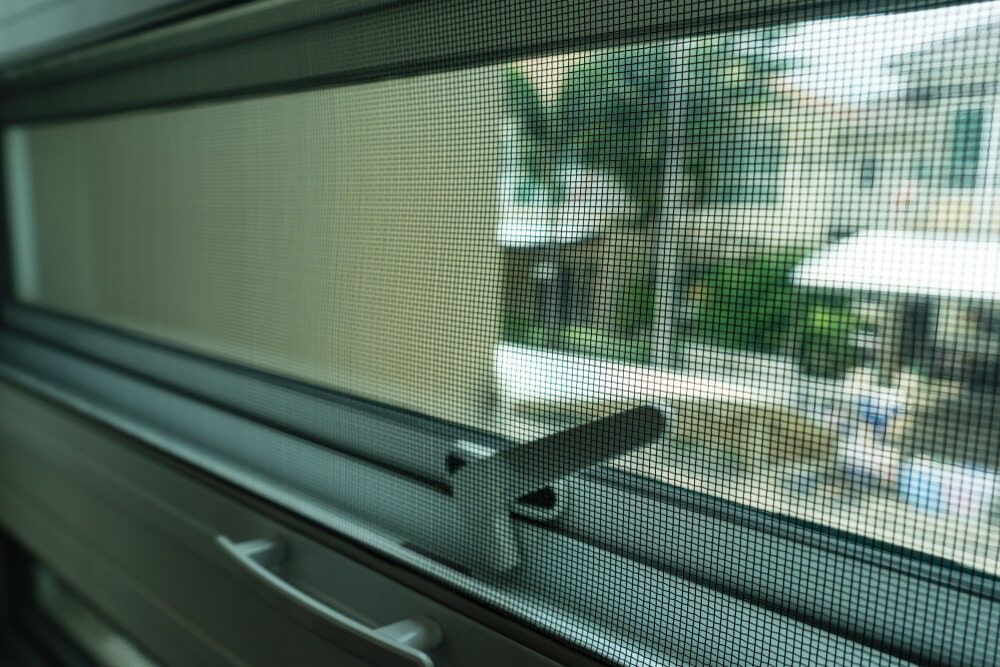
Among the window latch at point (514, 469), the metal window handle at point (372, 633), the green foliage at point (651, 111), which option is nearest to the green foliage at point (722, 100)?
the green foliage at point (651, 111)

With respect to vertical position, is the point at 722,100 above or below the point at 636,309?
above

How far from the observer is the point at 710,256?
0.39 m

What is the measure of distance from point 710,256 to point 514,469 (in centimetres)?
19

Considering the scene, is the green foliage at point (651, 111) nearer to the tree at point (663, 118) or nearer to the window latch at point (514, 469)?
the tree at point (663, 118)

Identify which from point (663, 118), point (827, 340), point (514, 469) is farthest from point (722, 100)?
point (514, 469)

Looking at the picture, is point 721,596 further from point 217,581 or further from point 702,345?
point 217,581

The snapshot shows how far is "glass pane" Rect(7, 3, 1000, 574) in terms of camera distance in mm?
315

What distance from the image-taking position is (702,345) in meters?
0.39

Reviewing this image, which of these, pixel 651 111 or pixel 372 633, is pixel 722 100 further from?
pixel 372 633

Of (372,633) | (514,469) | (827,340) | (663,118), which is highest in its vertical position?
(663,118)

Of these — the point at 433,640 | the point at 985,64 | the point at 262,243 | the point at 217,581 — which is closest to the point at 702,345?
the point at 985,64

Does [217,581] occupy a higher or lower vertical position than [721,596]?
lower

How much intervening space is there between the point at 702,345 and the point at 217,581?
22.5 inches

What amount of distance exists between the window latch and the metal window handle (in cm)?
6
